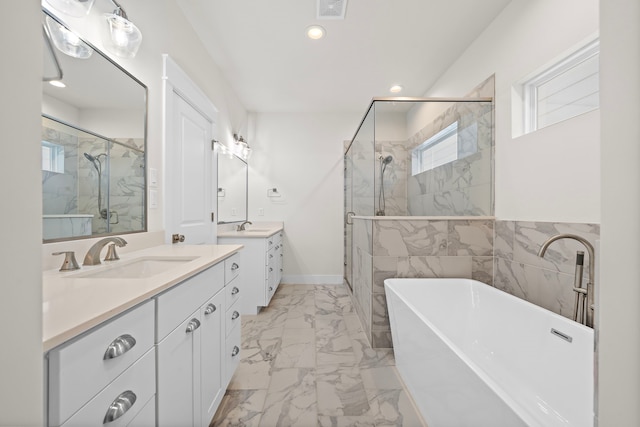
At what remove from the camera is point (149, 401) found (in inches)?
30.3

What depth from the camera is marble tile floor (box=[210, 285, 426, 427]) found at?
54.5 inches

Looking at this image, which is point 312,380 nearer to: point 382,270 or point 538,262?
point 382,270

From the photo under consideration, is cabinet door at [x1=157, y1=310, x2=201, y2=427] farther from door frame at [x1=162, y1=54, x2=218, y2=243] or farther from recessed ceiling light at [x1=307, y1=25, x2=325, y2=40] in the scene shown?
recessed ceiling light at [x1=307, y1=25, x2=325, y2=40]

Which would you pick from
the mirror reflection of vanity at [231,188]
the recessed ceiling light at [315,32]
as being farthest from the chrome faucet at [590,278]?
the mirror reflection of vanity at [231,188]

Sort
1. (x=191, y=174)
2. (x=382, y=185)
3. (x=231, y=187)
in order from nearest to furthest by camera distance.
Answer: (x=191, y=174), (x=382, y=185), (x=231, y=187)

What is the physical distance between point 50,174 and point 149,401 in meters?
0.91

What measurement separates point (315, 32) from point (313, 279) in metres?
3.08

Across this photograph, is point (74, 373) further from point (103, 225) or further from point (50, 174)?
point (103, 225)

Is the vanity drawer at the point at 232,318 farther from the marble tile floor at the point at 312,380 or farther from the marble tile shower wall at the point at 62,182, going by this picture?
the marble tile shower wall at the point at 62,182

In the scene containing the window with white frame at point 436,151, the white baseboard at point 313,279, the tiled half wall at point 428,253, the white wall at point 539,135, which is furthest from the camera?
the white baseboard at point 313,279

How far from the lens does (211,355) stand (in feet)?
4.01

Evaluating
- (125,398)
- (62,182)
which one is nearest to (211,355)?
(125,398)

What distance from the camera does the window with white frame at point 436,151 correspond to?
241cm

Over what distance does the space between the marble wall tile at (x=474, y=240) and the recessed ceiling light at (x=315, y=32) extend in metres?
2.01
